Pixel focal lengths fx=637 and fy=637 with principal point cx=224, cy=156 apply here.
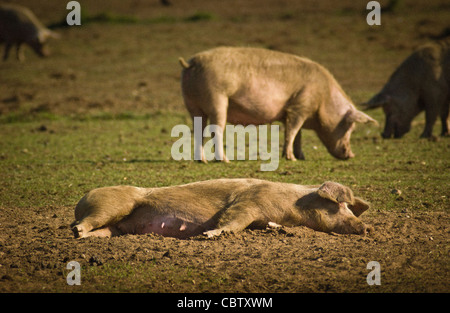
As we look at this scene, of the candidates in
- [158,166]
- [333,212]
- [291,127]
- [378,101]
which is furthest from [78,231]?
[378,101]

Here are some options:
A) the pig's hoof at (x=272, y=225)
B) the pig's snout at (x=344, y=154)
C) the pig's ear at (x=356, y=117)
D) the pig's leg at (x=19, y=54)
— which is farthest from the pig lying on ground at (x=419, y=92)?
the pig's leg at (x=19, y=54)

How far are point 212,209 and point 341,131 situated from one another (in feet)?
17.3

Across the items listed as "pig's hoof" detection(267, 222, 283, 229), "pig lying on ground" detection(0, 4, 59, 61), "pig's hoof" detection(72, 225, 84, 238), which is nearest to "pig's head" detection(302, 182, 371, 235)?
"pig's hoof" detection(267, 222, 283, 229)

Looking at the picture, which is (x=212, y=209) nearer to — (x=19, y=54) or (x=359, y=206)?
(x=359, y=206)

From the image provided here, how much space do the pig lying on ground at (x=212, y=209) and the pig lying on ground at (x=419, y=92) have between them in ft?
23.7

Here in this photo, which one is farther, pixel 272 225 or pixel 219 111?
pixel 219 111

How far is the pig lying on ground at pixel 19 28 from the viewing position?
19.9 meters

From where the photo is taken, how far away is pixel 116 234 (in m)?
5.79

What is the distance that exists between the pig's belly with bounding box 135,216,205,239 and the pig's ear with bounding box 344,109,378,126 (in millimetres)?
5380

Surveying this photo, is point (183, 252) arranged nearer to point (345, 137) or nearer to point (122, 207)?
point (122, 207)

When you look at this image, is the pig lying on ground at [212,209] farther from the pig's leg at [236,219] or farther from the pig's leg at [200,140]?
the pig's leg at [200,140]

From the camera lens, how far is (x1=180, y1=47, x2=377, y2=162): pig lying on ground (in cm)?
948

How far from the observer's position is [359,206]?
599cm

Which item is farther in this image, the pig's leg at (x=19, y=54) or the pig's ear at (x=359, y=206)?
the pig's leg at (x=19, y=54)
